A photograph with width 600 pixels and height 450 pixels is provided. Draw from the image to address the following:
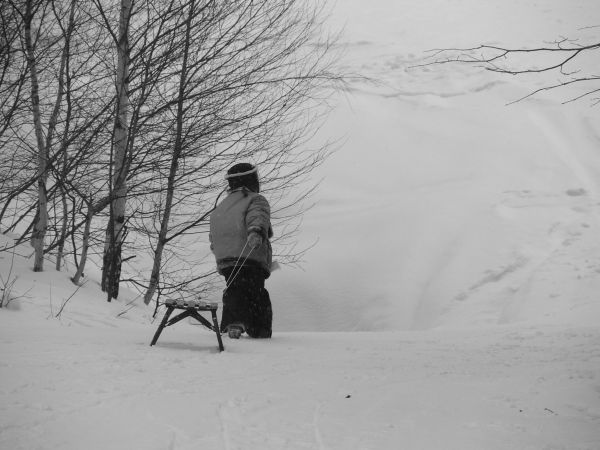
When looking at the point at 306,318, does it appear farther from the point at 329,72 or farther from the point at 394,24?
the point at 394,24

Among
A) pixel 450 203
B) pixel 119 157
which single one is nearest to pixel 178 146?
pixel 119 157

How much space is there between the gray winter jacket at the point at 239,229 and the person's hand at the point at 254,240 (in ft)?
0.59

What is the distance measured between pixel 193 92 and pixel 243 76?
0.89m

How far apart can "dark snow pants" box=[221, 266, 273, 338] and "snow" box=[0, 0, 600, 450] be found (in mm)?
439

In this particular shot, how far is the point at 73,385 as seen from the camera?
10.0ft

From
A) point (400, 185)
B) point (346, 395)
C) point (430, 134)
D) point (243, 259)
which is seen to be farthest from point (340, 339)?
point (430, 134)

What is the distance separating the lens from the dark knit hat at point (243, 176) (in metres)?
5.79

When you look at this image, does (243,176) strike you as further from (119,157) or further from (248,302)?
(119,157)

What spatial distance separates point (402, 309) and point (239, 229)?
5.60 m

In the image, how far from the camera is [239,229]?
5609 mm

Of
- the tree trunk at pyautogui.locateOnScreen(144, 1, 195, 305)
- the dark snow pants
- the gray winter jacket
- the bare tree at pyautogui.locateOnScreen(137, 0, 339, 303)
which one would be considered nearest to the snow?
the dark snow pants

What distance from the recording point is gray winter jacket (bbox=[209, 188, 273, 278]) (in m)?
5.56

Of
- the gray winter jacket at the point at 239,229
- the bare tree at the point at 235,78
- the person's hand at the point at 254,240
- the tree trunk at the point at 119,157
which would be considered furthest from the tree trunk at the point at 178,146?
the person's hand at the point at 254,240

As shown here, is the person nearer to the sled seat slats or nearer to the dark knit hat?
the dark knit hat
